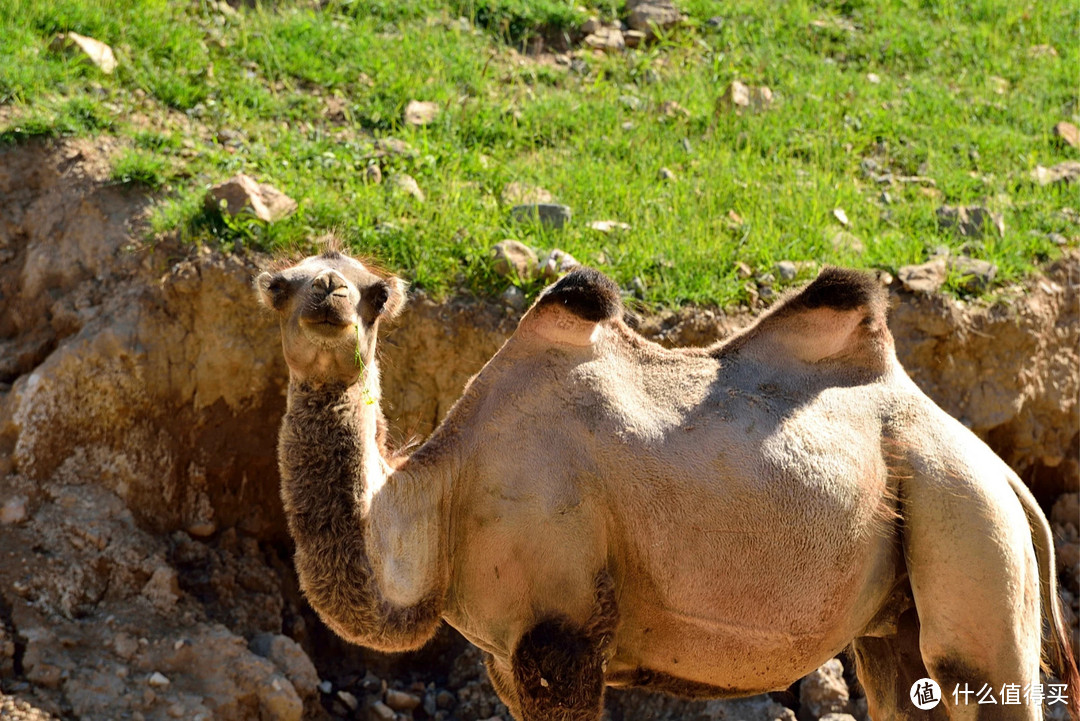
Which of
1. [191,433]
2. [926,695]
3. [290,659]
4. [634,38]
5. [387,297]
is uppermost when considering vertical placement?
[387,297]

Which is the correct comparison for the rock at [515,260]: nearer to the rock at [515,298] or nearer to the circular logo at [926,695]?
the rock at [515,298]

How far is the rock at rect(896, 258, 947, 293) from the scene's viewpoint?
23.2 ft

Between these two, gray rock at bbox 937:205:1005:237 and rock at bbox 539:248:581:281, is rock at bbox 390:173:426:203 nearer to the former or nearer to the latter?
rock at bbox 539:248:581:281

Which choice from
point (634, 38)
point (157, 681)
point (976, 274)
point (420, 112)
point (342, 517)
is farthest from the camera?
point (634, 38)

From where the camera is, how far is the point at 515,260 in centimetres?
668

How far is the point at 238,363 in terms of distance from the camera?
6547 mm

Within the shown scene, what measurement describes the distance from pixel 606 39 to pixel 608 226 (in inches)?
133

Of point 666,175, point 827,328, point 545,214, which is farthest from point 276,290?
point 666,175

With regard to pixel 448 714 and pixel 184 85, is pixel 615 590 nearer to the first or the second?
pixel 448 714

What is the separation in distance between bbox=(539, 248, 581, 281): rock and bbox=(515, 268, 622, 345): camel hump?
229cm

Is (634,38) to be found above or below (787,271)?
below

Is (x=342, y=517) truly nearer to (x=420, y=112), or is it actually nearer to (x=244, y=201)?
(x=244, y=201)

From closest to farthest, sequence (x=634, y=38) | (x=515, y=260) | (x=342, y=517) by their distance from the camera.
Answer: (x=342, y=517) → (x=515, y=260) → (x=634, y=38)

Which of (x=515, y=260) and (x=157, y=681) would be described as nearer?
(x=157, y=681)
